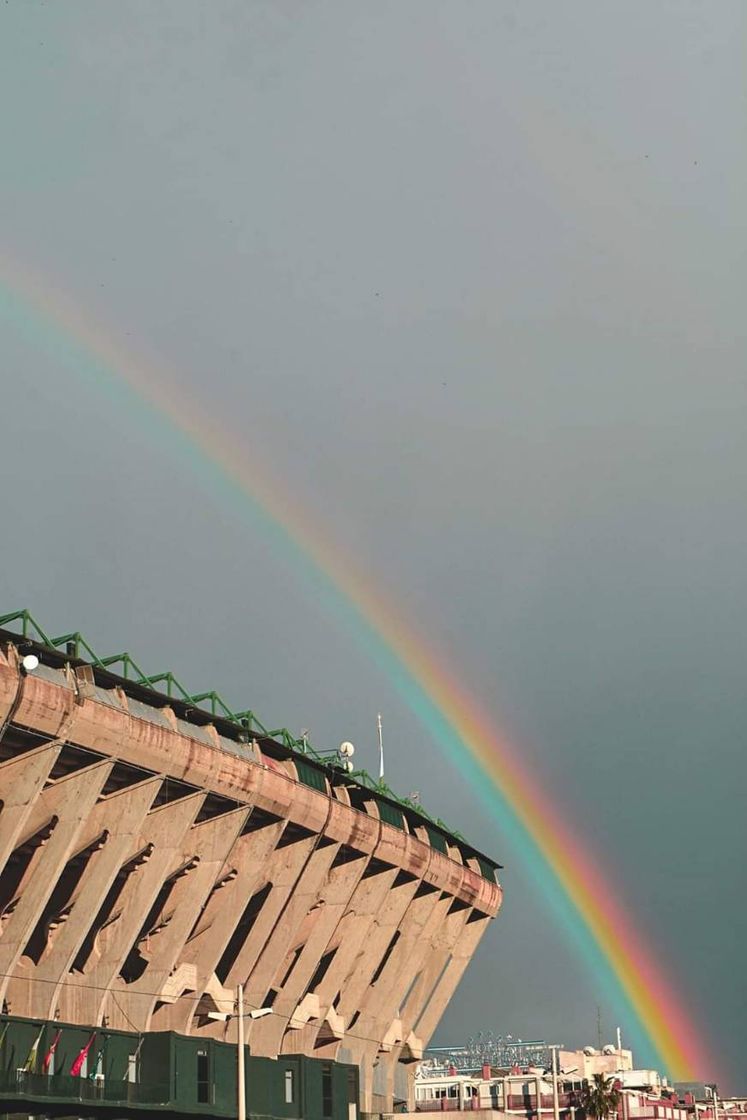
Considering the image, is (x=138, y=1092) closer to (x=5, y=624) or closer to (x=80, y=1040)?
(x=80, y=1040)

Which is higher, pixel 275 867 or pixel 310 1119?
pixel 275 867

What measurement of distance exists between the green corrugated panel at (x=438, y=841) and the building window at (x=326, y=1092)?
21.4m

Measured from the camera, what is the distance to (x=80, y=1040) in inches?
3054

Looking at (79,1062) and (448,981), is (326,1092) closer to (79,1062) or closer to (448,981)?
(79,1062)

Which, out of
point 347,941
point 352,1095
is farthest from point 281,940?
point 352,1095

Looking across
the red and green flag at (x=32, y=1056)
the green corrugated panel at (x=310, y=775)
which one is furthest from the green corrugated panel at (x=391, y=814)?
the red and green flag at (x=32, y=1056)

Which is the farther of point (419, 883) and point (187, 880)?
point (419, 883)

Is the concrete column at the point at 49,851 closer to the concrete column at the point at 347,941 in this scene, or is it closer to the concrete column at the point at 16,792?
the concrete column at the point at 16,792

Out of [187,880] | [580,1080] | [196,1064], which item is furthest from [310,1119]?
[580,1080]

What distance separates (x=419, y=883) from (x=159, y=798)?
114 ft

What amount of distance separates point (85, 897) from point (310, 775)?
24482 millimetres

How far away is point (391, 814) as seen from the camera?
110 meters

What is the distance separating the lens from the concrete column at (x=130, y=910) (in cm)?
7950

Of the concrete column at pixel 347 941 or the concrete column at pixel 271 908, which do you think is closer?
the concrete column at pixel 271 908
